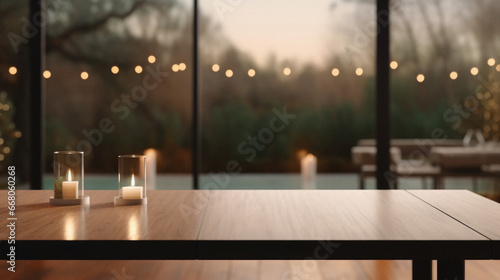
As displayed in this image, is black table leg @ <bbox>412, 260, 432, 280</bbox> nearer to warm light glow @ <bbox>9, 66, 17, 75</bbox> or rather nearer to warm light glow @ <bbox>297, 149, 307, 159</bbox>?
warm light glow @ <bbox>297, 149, 307, 159</bbox>

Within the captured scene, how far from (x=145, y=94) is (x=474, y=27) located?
7.12 ft

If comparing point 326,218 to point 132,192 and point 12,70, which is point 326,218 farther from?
point 12,70

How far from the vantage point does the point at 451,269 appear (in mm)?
1499

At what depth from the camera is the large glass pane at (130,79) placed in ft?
12.0

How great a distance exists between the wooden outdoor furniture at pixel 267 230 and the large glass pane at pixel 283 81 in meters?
1.73

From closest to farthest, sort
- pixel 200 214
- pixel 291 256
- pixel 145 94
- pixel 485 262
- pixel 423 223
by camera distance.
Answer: pixel 291 256, pixel 423 223, pixel 200 214, pixel 485 262, pixel 145 94

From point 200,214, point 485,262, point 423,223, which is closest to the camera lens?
point 423,223

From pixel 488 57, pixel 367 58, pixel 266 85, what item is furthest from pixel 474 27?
pixel 266 85

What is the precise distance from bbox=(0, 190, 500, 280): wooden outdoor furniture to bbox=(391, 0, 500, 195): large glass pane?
1.80m

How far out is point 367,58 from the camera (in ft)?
12.2

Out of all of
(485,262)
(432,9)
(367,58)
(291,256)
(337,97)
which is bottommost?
(485,262)

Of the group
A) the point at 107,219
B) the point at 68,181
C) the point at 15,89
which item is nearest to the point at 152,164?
the point at 15,89

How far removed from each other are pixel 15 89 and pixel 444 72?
281 cm

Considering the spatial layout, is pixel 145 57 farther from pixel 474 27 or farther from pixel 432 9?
pixel 474 27
